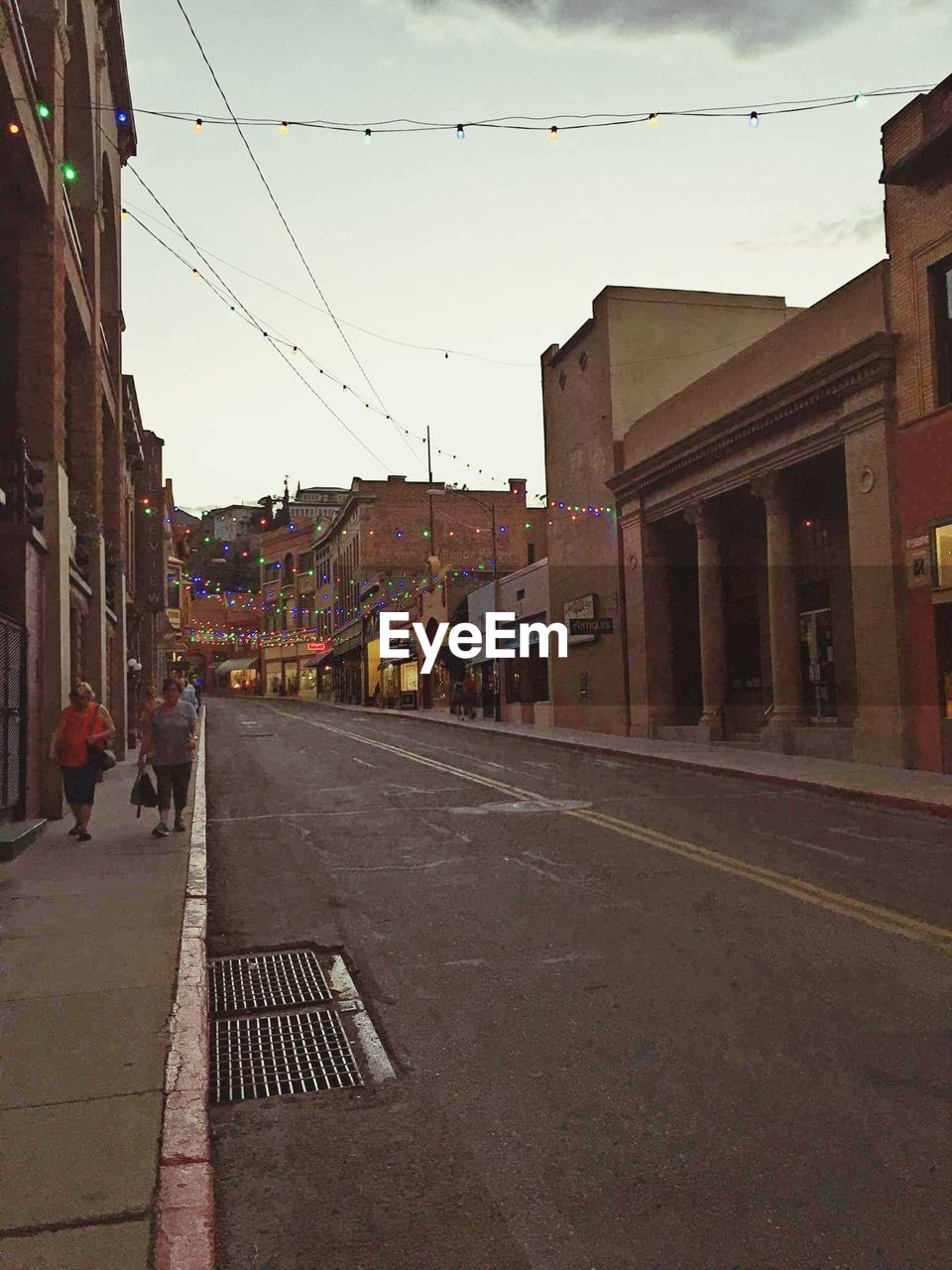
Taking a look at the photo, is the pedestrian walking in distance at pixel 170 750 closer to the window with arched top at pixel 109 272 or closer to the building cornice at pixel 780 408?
the building cornice at pixel 780 408

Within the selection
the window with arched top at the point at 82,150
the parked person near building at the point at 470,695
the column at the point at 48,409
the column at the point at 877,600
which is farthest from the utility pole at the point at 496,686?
the column at the point at 48,409

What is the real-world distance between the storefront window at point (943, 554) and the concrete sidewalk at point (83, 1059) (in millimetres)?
12663

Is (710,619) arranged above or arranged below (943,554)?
below

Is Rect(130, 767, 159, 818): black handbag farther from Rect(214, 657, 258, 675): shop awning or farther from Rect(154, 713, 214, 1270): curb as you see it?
Rect(214, 657, 258, 675): shop awning

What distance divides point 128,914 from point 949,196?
1610 cm

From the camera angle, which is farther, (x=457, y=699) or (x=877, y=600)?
(x=457, y=699)

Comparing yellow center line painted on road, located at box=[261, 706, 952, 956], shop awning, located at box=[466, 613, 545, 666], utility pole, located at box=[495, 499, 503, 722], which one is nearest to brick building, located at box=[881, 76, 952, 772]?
yellow center line painted on road, located at box=[261, 706, 952, 956]

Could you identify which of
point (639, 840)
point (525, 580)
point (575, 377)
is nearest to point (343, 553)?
point (525, 580)

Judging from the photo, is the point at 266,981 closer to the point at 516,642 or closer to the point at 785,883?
the point at 785,883

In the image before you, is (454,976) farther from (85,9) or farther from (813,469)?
(85,9)

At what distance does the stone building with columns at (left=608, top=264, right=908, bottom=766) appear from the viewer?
1759 centimetres

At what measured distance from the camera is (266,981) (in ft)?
19.9

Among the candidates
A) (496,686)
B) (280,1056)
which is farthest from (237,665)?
(280,1056)

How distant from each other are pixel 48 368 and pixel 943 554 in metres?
14.0
